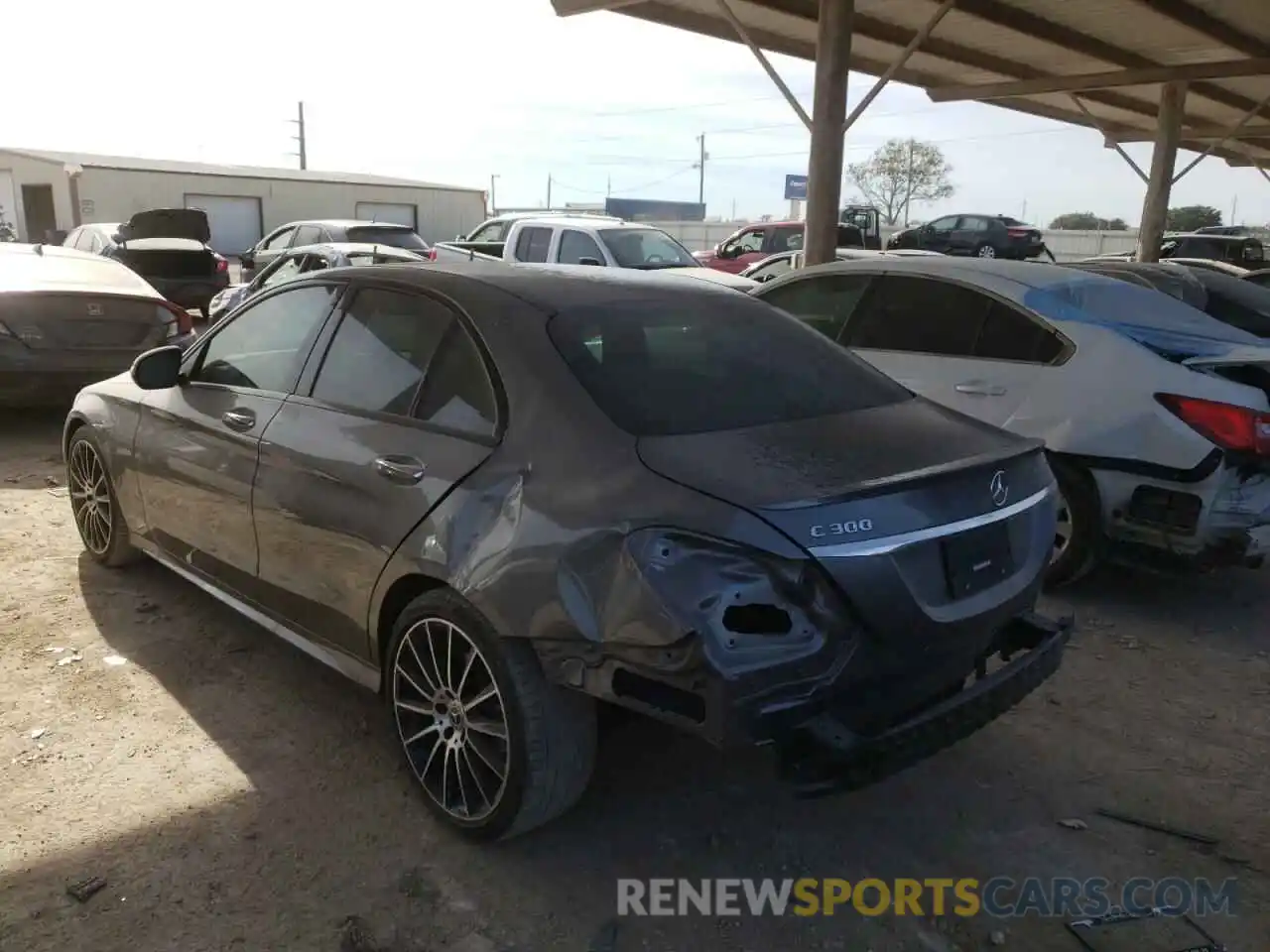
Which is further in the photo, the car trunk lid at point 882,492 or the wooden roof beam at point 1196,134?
the wooden roof beam at point 1196,134

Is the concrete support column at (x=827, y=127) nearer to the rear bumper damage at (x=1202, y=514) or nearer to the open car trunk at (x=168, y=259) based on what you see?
the rear bumper damage at (x=1202, y=514)

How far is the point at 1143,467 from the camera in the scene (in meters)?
4.61

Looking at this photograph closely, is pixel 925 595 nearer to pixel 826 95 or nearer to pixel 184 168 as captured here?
pixel 826 95

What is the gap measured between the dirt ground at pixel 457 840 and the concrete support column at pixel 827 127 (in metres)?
6.27

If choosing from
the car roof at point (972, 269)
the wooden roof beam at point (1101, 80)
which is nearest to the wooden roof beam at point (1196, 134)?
the wooden roof beam at point (1101, 80)

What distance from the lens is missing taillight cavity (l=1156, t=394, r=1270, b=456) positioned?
438 centimetres

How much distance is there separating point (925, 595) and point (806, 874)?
0.92 metres

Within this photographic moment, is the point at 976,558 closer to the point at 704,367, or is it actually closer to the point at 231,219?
the point at 704,367

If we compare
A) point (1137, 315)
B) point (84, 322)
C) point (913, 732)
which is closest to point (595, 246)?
point (84, 322)

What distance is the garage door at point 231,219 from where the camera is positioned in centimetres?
3634

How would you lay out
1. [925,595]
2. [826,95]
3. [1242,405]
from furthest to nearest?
[826,95] < [1242,405] < [925,595]

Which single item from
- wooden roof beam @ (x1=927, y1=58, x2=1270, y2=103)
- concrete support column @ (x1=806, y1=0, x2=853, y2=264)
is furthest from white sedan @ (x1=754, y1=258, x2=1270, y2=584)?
wooden roof beam @ (x1=927, y1=58, x2=1270, y2=103)

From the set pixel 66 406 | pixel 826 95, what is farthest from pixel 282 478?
pixel 826 95

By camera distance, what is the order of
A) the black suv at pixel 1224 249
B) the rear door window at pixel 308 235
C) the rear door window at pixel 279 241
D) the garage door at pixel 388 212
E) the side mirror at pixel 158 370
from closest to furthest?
1. the side mirror at pixel 158 370
2. the rear door window at pixel 308 235
3. the rear door window at pixel 279 241
4. the black suv at pixel 1224 249
5. the garage door at pixel 388 212
